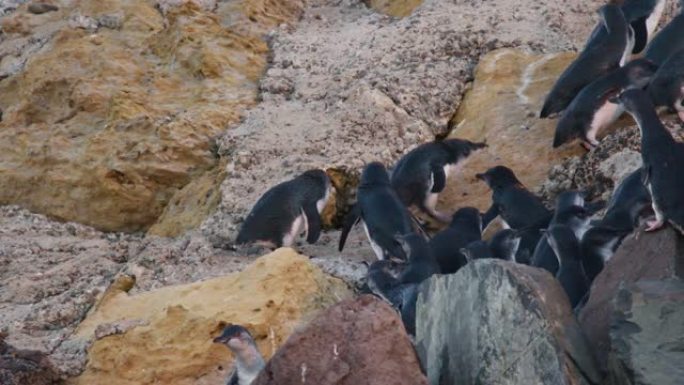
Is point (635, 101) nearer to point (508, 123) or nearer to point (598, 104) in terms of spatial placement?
point (598, 104)

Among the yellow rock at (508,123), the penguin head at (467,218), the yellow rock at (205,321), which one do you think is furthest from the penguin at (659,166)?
the yellow rock at (508,123)

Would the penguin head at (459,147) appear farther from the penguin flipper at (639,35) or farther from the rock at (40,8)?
the rock at (40,8)

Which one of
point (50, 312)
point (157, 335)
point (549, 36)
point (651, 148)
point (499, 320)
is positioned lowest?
point (50, 312)

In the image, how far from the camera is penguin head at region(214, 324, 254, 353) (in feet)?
21.3

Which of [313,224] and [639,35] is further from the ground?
[639,35]

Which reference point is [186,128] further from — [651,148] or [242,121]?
[651,148]

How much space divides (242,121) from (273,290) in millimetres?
3612

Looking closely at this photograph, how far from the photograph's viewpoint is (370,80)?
1113 cm

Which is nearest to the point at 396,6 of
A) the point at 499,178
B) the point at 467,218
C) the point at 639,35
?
the point at 639,35

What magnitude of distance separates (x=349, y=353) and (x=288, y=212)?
404cm

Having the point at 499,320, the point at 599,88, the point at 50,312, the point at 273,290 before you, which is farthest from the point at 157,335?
the point at 599,88

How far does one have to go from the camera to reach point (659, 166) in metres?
6.28

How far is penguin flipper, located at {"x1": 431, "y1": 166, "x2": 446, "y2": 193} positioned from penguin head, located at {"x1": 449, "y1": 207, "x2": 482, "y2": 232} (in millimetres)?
613

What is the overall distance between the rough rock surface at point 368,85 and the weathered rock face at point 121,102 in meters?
0.28
